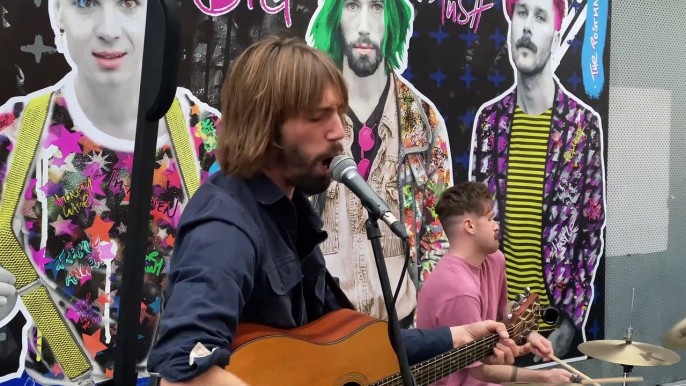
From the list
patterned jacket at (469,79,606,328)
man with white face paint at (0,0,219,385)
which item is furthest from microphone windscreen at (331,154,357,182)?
patterned jacket at (469,79,606,328)

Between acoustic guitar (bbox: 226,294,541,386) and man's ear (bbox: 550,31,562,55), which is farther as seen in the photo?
man's ear (bbox: 550,31,562,55)

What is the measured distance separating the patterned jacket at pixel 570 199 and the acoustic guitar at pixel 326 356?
192cm

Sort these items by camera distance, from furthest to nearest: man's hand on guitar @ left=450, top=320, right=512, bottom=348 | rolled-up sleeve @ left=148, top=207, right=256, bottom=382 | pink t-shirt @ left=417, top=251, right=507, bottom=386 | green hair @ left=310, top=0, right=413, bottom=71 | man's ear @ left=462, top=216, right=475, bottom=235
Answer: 1. green hair @ left=310, top=0, right=413, bottom=71
2. man's ear @ left=462, top=216, right=475, bottom=235
3. pink t-shirt @ left=417, top=251, right=507, bottom=386
4. man's hand on guitar @ left=450, top=320, right=512, bottom=348
5. rolled-up sleeve @ left=148, top=207, right=256, bottom=382

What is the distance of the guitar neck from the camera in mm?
1830

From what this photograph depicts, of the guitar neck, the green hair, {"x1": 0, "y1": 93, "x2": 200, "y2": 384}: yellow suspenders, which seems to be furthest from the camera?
the green hair

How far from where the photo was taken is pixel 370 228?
1.32m

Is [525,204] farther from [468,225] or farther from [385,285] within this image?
[385,285]

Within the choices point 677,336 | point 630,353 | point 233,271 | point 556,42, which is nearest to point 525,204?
point 556,42

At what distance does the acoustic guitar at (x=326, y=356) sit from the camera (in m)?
1.42

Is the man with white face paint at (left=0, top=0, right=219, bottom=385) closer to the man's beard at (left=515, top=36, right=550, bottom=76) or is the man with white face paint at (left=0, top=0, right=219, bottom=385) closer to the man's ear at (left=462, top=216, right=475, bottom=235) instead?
the man's ear at (left=462, top=216, right=475, bottom=235)

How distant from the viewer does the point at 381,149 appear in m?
3.13

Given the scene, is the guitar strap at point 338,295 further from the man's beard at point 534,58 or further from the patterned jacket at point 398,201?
the man's beard at point 534,58

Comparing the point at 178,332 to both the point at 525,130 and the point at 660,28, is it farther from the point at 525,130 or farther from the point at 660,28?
the point at 660,28

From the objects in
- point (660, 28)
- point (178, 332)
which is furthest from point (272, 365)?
point (660, 28)
